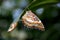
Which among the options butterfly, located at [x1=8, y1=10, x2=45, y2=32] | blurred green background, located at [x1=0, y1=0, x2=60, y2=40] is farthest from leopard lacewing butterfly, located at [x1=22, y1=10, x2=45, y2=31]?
blurred green background, located at [x1=0, y1=0, x2=60, y2=40]

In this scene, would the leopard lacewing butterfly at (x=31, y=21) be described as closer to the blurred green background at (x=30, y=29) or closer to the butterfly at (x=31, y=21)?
the butterfly at (x=31, y=21)

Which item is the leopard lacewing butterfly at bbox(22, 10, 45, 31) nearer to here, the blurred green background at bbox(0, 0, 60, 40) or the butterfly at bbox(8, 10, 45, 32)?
the butterfly at bbox(8, 10, 45, 32)

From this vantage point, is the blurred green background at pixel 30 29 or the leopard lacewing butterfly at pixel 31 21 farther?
the blurred green background at pixel 30 29

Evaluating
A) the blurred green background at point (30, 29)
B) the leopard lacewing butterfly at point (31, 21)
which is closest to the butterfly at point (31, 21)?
the leopard lacewing butterfly at point (31, 21)

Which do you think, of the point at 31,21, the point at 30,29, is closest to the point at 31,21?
the point at 31,21

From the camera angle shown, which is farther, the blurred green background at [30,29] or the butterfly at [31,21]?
the blurred green background at [30,29]

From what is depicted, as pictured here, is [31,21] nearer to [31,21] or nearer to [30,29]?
[31,21]
